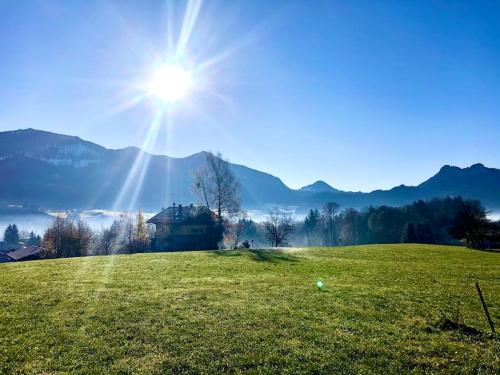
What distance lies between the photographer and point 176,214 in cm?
9312

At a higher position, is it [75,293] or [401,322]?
[75,293]

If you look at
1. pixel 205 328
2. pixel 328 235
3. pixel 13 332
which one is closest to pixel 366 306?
pixel 205 328

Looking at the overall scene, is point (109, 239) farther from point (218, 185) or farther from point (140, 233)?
point (218, 185)

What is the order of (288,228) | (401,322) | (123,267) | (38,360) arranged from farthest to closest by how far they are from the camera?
1. (288,228)
2. (123,267)
3. (401,322)
4. (38,360)

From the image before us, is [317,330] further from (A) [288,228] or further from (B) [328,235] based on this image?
(B) [328,235]

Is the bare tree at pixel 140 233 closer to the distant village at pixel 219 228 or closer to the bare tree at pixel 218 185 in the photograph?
the distant village at pixel 219 228

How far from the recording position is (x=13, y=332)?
1244 cm

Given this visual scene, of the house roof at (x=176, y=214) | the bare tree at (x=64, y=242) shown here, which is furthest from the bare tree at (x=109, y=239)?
the house roof at (x=176, y=214)

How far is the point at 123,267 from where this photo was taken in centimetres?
3144

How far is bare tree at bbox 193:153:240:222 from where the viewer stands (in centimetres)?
7075

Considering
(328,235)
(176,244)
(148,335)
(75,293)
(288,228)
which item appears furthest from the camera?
(328,235)

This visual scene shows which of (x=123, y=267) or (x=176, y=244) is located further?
(x=176, y=244)

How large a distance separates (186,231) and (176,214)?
8.29 metres

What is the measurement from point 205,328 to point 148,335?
217 centimetres
